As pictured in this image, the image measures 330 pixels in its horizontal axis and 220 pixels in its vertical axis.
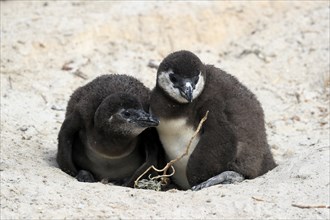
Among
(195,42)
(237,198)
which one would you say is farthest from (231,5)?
(237,198)

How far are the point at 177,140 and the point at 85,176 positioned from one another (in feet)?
3.32

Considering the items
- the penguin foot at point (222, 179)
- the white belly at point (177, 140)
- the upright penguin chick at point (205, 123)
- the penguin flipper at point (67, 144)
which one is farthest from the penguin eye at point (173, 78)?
the penguin flipper at point (67, 144)

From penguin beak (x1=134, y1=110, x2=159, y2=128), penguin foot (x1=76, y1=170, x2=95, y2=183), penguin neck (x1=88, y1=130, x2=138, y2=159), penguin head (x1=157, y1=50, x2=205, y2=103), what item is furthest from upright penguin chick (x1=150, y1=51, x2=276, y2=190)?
penguin foot (x1=76, y1=170, x2=95, y2=183)

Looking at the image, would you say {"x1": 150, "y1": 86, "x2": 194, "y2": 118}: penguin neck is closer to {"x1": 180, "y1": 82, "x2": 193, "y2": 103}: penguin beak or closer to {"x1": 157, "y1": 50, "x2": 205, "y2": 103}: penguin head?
{"x1": 157, "y1": 50, "x2": 205, "y2": 103}: penguin head

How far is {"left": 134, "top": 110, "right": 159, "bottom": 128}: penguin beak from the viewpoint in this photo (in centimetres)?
709

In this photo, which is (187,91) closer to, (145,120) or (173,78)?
(173,78)

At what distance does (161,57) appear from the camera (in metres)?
10.7

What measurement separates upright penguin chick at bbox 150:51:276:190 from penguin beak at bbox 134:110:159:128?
10 cm

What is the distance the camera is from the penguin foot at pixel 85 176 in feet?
24.5

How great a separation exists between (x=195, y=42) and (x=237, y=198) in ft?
16.6

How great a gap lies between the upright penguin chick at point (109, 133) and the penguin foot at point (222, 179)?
693 millimetres

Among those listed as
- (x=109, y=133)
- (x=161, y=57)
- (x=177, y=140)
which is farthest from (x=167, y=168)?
(x=161, y=57)

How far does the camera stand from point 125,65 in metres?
10.5

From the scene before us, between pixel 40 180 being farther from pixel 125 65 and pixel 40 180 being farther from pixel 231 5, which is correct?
pixel 231 5
